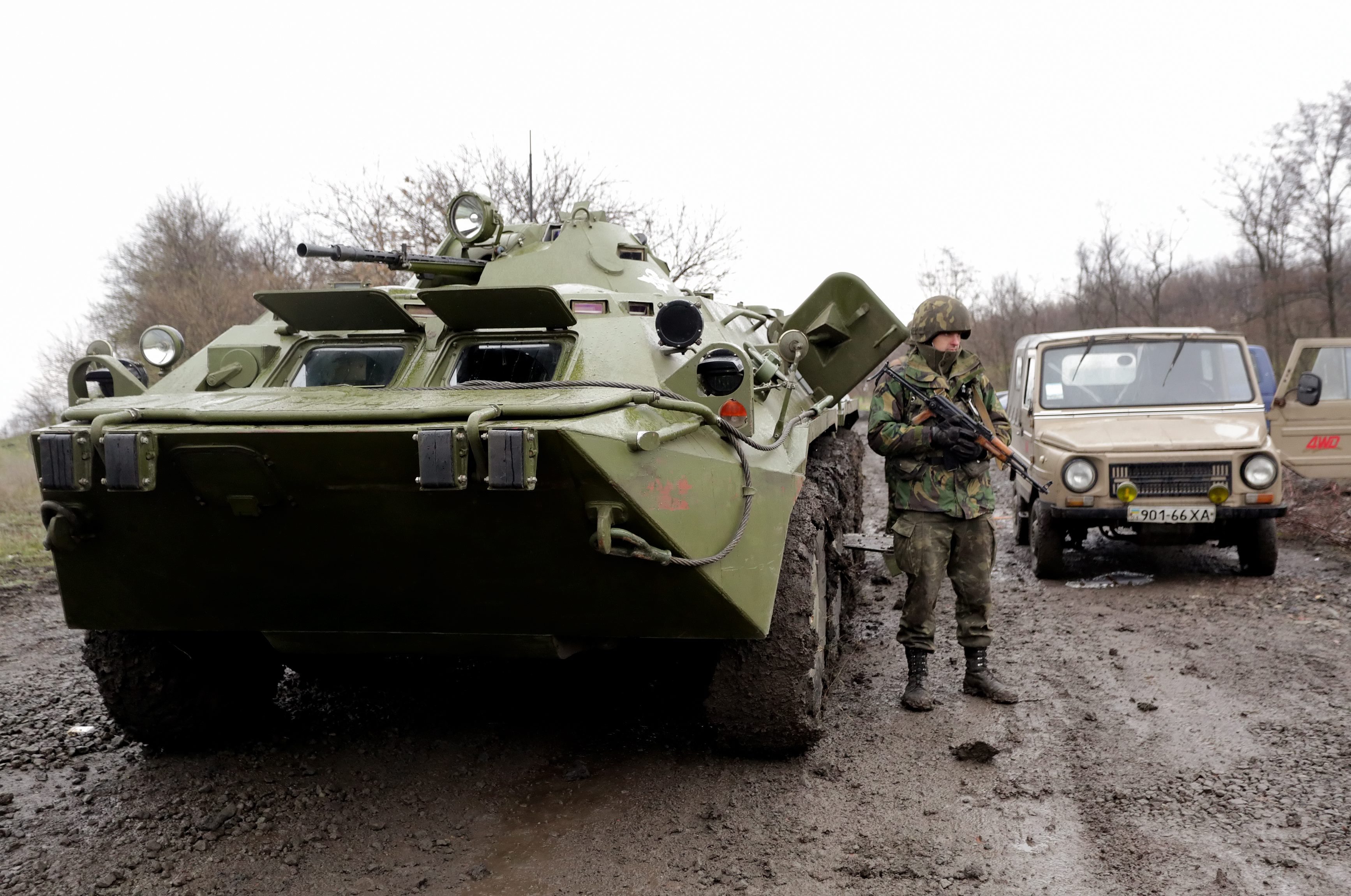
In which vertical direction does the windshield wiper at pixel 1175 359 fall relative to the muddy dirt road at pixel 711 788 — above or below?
above

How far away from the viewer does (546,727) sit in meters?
4.84

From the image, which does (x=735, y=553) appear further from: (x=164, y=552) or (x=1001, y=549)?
(x=1001, y=549)

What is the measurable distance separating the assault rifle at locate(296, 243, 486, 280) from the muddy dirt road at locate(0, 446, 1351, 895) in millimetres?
2005

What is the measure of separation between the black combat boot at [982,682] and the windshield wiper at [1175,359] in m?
3.78

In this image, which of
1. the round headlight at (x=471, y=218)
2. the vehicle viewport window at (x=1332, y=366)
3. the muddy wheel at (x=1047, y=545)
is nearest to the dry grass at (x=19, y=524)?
the round headlight at (x=471, y=218)

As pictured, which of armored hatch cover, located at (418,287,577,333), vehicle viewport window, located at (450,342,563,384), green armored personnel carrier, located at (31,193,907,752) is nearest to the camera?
green armored personnel carrier, located at (31,193,907,752)

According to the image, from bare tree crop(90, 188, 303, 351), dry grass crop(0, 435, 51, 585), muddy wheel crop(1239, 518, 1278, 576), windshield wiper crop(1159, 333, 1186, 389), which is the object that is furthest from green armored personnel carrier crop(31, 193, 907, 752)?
bare tree crop(90, 188, 303, 351)

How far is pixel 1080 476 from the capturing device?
7379mm

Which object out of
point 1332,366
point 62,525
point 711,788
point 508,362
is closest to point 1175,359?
point 1332,366

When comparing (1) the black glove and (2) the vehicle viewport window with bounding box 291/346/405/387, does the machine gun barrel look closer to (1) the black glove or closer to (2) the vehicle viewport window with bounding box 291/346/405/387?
(2) the vehicle viewport window with bounding box 291/346/405/387

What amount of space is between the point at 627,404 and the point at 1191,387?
5947 millimetres

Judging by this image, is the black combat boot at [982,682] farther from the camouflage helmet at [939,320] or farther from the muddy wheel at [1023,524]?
the muddy wheel at [1023,524]

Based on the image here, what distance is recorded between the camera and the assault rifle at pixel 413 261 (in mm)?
5160

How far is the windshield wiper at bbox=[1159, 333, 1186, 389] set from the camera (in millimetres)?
8117
